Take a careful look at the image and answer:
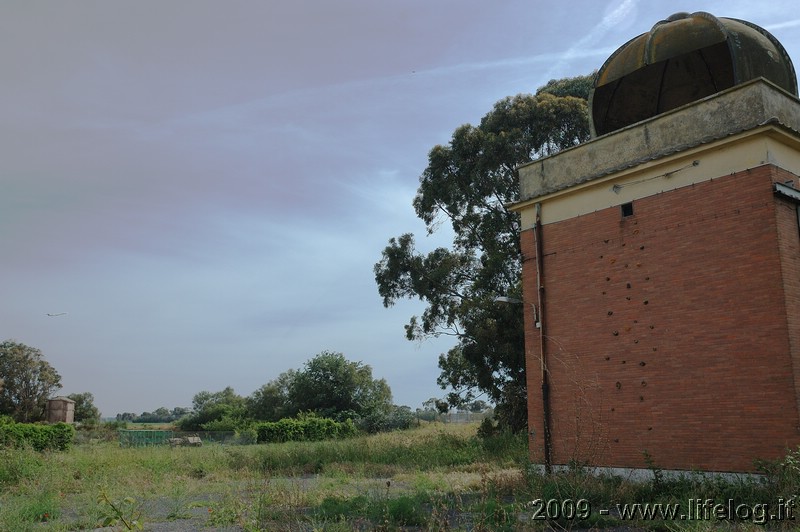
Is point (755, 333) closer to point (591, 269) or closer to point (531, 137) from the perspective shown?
point (591, 269)

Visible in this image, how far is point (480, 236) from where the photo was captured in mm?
28219

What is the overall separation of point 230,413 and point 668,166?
41866mm

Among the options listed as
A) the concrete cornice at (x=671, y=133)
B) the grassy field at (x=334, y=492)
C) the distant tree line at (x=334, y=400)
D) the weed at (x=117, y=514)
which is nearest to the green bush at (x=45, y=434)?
the grassy field at (x=334, y=492)

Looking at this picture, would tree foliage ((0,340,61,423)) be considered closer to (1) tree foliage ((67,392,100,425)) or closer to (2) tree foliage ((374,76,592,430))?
(1) tree foliage ((67,392,100,425))

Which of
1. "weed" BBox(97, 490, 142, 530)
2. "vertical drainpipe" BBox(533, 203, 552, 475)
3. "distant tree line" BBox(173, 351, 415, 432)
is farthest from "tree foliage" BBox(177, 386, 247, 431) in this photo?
"weed" BBox(97, 490, 142, 530)

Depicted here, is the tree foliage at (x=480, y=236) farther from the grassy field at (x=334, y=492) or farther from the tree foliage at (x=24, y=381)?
the tree foliage at (x=24, y=381)

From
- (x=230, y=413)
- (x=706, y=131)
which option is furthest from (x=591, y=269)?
(x=230, y=413)

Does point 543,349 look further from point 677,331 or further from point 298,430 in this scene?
point 298,430

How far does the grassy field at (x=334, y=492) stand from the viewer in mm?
8375

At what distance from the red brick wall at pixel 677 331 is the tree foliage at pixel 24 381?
44.3 meters

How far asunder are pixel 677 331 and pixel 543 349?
129 inches

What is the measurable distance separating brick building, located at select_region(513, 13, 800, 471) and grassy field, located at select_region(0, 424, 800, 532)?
1.21 m

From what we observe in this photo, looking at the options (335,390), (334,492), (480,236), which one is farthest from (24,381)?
(334,492)

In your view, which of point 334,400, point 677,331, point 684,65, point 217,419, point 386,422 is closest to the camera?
point 677,331
